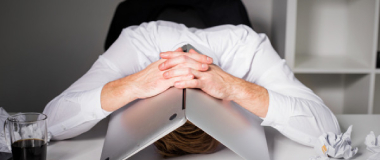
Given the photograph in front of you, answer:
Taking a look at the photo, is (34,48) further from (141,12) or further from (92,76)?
(92,76)

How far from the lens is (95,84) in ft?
3.91

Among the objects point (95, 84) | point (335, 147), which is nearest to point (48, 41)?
point (95, 84)

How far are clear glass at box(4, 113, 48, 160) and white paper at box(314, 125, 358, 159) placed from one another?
63cm

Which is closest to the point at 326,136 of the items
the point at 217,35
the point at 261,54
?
the point at 261,54

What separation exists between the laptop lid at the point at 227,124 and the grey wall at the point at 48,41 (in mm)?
1683

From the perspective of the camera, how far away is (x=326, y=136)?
2.99 feet

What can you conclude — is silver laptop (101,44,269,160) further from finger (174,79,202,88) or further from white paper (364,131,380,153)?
white paper (364,131,380,153)

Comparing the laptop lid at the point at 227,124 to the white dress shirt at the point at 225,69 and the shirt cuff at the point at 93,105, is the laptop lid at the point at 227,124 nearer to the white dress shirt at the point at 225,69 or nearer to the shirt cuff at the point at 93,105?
the white dress shirt at the point at 225,69

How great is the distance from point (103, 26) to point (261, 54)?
4.80 ft

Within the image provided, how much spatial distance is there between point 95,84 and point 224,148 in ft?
1.63

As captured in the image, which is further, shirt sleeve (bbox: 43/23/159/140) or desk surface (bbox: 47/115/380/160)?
shirt sleeve (bbox: 43/23/159/140)

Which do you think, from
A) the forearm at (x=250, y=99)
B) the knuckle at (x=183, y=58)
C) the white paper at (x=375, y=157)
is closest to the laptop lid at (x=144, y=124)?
the knuckle at (x=183, y=58)

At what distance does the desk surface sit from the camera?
0.89 meters

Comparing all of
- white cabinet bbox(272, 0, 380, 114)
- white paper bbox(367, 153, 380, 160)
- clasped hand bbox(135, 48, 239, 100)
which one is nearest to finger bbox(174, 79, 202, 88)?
clasped hand bbox(135, 48, 239, 100)
